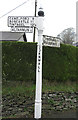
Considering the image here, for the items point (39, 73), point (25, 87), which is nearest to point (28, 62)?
point (25, 87)

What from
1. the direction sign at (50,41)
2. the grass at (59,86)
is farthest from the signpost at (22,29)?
the grass at (59,86)

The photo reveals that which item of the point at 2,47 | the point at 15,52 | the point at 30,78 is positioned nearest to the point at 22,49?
the point at 15,52

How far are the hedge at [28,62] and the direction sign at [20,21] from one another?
1.78 meters

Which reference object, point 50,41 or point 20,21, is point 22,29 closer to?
point 20,21

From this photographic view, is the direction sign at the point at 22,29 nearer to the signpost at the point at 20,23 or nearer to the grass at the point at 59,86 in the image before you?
the signpost at the point at 20,23

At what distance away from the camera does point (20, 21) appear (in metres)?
4.57

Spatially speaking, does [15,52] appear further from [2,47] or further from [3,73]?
[3,73]

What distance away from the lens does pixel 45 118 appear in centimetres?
512

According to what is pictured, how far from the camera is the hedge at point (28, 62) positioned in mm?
6105

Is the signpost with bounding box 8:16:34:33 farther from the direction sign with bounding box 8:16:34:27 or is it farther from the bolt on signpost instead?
the bolt on signpost

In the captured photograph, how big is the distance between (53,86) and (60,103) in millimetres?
741

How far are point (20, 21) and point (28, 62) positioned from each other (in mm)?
2103

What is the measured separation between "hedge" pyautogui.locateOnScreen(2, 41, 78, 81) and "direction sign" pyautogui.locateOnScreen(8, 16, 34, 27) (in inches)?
70.0

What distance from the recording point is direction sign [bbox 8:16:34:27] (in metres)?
4.55
